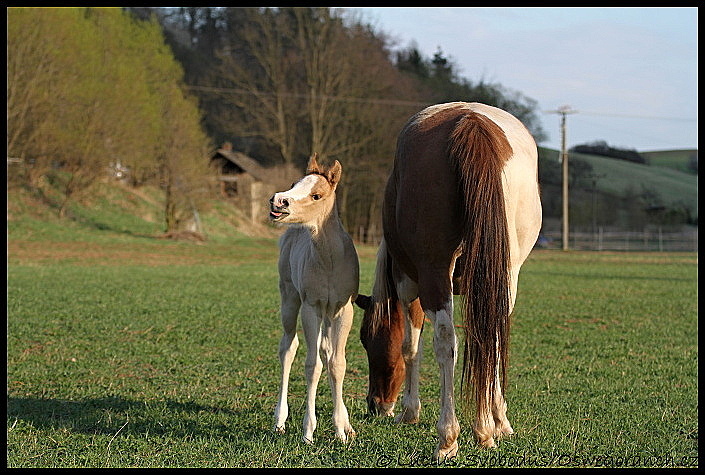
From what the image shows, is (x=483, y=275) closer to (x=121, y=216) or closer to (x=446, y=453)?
(x=446, y=453)

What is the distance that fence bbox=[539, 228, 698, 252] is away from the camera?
54000mm

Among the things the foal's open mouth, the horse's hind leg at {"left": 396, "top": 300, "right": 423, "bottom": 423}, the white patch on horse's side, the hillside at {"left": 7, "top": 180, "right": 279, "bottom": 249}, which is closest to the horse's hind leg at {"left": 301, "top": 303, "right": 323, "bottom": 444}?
the horse's hind leg at {"left": 396, "top": 300, "right": 423, "bottom": 423}

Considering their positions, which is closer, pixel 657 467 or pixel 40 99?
pixel 657 467

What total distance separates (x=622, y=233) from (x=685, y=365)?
5243 cm

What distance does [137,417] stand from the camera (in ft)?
20.5

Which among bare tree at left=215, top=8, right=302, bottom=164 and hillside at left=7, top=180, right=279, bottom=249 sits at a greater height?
bare tree at left=215, top=8, right=302, bottom=164

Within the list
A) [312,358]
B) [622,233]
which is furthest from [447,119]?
[622,233]

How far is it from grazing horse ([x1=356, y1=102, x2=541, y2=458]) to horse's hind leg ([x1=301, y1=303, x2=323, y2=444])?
77 cm

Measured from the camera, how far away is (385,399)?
247 inches

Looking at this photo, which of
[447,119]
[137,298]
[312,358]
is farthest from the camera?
[137,298]

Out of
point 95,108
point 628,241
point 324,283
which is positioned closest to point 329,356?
point 324,283

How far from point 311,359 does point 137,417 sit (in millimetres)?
1620

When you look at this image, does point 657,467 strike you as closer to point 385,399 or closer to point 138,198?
point 385,399

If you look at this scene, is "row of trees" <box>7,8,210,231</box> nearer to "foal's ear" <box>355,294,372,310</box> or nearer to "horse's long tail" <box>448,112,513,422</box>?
"foal's ear" <box>355,294,372,310</box>
